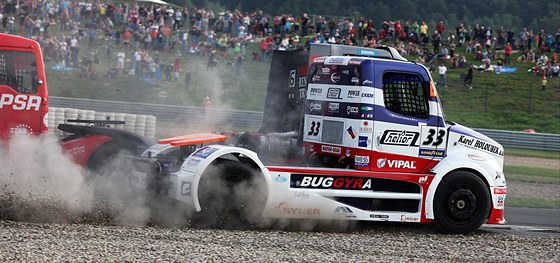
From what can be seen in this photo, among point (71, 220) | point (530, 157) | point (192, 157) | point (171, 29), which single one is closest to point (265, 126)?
point (192, 157)

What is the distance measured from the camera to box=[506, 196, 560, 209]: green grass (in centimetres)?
1791

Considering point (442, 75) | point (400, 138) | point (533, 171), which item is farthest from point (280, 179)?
point (442, 75)

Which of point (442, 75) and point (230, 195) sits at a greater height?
point (442, 75)

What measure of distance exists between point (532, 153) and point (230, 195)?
76.4 ft

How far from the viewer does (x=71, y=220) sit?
33.4 ft

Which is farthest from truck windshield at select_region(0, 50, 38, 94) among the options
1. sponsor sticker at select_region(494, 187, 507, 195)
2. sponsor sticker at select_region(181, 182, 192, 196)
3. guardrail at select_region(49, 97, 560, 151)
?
guardrail at select_region(49, 97, 560, 151)

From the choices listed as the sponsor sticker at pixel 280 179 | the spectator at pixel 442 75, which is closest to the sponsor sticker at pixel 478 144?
the sponsor sticker at pixel 280 179

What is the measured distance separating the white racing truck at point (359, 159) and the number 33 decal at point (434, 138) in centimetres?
1

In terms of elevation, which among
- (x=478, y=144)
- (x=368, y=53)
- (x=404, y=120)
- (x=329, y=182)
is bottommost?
(x=329, y=182)

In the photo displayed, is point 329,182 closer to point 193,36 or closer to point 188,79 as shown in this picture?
point 188,79

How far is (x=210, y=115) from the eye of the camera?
1080 inches

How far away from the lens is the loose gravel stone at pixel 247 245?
830cm

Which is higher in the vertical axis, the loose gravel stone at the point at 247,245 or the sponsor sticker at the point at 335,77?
the sponsor sticker at the point at 335,77

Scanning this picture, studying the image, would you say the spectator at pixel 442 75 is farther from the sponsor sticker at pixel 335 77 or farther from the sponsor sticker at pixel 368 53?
the sponsor sticker at pixel 335 77
